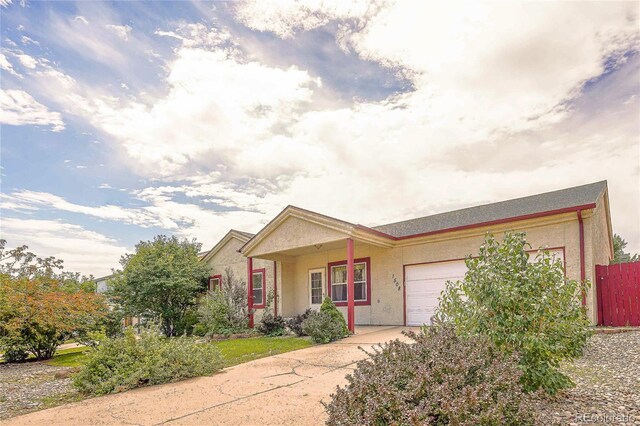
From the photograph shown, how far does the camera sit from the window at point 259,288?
17.8 metres

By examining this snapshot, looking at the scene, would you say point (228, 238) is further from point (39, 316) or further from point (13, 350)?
point (13, 350)

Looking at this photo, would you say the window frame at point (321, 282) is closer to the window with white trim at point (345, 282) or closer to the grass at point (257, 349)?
the window with white trim at point (345, 282)

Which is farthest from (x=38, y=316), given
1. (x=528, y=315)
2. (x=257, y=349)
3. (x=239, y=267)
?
(x=528, y=315)

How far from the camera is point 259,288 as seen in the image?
1805 centimetres

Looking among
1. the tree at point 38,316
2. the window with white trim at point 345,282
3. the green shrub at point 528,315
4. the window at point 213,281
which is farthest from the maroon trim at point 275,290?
the green shrub at point 528,315

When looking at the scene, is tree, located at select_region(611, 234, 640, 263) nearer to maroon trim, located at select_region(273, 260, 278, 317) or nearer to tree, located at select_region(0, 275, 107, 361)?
maroon trim, located at select_region(273, 260, 278, 317)

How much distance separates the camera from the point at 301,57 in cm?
1041

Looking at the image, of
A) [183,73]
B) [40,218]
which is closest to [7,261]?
[40,218]

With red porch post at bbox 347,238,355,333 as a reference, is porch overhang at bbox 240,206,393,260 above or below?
above

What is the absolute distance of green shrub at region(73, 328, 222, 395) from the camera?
6297 millimetres

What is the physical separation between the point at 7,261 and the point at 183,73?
23.7 metres

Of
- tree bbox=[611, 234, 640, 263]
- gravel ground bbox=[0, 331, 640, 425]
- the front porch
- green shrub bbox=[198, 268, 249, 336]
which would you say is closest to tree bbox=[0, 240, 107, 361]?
gravel ground bbox=[0, 331, 640, 425]

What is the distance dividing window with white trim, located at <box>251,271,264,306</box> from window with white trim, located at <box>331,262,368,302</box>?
3.73m

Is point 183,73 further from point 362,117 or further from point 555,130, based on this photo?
point 555,130
